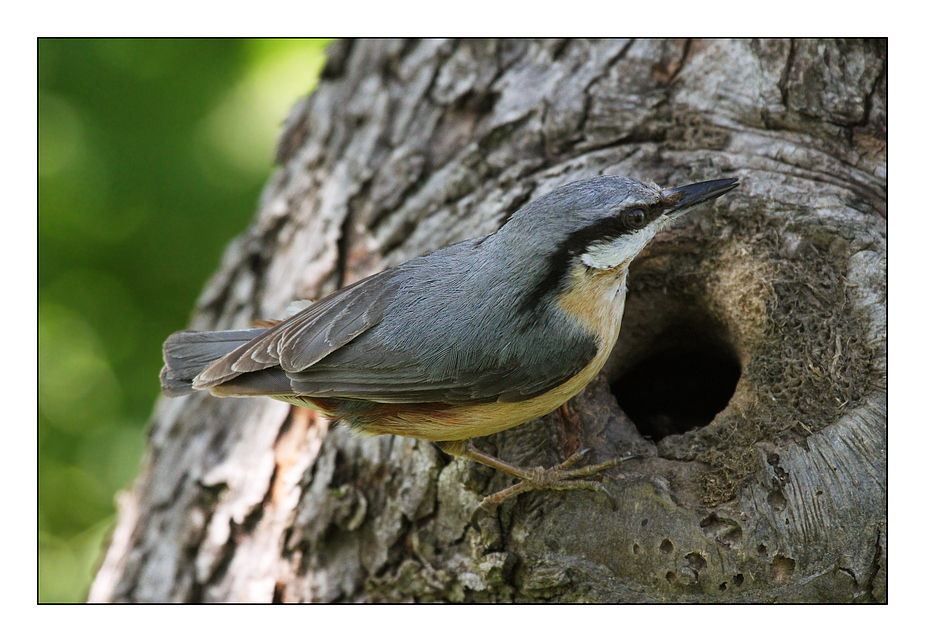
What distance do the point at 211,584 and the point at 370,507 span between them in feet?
2.99

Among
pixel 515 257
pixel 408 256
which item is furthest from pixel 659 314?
pixel 408 256

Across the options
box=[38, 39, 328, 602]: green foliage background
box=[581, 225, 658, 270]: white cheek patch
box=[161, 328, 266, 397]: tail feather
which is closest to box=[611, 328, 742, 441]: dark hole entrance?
box=[581, 225, 658, 270]: white cheek patch

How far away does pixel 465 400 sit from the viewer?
2588 mm

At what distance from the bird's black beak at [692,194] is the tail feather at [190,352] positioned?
1.70 metres

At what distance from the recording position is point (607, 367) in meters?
3.21

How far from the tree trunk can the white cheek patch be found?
0.36m

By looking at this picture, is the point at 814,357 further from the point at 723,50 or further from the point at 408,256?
the point at 408,256

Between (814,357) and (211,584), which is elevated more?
(814,357)

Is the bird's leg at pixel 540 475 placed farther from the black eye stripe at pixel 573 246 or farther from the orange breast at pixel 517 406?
the black eye stripe at pixel 573 246

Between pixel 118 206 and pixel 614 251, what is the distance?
2.67 m

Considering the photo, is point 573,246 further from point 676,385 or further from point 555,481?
point 676,385

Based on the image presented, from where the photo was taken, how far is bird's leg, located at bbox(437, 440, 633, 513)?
8.74ft

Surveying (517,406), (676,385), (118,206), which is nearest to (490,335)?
(517,406)

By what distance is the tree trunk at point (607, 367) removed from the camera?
253 cm
